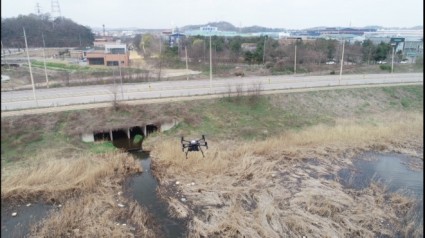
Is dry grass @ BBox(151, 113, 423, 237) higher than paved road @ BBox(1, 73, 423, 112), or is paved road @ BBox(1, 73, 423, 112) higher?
paved road @ BBox(1, 73, 423, 112)

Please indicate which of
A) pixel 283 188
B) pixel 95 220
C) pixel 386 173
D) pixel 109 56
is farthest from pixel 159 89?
pixel 109 56

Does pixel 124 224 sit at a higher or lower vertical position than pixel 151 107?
lower

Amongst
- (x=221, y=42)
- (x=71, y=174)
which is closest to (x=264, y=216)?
(x=71, y=174)

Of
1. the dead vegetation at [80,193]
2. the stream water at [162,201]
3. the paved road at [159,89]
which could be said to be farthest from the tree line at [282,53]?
the dead vegetation at [80,193]

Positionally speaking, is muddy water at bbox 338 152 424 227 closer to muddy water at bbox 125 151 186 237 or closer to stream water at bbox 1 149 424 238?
stream water at bbox 1 149 424 238

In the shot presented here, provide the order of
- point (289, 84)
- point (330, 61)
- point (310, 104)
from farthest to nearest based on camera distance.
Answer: point (330, 61), point (289, 84), point (310, 104)

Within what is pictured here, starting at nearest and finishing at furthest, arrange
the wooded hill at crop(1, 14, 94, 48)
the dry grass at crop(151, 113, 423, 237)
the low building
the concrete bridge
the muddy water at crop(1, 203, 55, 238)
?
the muddy water at crop(1, 203, 55, 238) → the dry grass at crop(151, 113, 423, 237) → the concrete bridge → the wooded hill at crop(1, 14, 94, 48) → the low building

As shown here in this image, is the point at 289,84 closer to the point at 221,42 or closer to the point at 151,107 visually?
the point at 151,107

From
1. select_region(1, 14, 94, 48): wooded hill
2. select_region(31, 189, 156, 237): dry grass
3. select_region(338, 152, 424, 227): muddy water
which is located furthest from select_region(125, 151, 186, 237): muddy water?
select_region(1, 14, 94, 48): wooded hill
